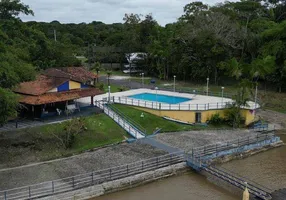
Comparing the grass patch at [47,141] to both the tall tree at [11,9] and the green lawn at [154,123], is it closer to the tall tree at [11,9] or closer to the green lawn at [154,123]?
the green lawn at [154,123]

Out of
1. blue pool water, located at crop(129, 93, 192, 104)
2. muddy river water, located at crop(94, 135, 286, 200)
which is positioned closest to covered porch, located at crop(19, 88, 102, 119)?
blue pool water, located at crop(129, 93, 192, 104)

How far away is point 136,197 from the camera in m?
21.5

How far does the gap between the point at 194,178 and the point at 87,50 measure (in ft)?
195

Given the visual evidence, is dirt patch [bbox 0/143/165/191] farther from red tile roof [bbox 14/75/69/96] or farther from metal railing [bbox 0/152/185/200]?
red tile roof [bbox 14/75/69/96]

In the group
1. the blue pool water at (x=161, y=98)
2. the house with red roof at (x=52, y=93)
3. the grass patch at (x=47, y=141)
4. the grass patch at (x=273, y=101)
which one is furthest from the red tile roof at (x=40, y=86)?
the grass patch at (x=273, y=101)

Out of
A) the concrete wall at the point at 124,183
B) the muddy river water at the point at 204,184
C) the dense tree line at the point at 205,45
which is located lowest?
the muddy river water at the point at 204,184

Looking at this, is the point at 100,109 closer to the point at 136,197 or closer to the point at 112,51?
the point at 136,197

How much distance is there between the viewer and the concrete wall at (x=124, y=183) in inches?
806

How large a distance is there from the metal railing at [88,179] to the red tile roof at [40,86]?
13133 millimetres

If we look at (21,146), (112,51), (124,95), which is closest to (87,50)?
(112,51)

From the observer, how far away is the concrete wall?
20.5 metres

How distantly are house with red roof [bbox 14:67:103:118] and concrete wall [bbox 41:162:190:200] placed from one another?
503 inches

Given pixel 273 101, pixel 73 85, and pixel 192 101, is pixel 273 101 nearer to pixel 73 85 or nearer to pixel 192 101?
pixel 192 101

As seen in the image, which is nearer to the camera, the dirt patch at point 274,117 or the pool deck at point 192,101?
the pool deck at point 192,101
